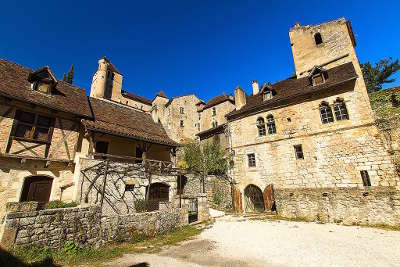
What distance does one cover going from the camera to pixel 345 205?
35.2 ft

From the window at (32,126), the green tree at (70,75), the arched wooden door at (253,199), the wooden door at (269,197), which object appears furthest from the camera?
the green tree at (70,75)

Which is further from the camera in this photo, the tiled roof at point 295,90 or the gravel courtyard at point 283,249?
the tiled roof at point 295,90

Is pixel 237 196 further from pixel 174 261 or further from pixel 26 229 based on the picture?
pixel 26 229

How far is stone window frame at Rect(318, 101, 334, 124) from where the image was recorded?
13.6 m

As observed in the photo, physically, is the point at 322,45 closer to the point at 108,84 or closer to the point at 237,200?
the point at 237,200

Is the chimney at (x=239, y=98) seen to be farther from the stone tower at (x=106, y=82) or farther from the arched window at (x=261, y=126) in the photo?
the stone tower at (x=106, y=82)

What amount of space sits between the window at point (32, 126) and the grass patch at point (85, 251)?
7.09m

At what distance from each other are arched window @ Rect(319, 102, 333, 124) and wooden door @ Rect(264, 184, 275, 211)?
6346 millimetres

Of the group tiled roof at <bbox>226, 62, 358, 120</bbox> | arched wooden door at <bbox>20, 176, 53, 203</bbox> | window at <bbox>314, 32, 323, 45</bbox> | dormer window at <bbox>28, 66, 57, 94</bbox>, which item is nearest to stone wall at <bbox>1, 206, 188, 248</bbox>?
arched wooden door at <bbox>20, 176, 53, 203</bbox>

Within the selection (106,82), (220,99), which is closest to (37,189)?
(220,99)

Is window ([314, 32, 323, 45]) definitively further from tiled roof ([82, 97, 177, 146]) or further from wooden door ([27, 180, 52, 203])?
wooden door ([27, 180, 52, 203])

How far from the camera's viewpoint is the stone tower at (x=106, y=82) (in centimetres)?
3611

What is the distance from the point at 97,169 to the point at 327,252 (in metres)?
11.2

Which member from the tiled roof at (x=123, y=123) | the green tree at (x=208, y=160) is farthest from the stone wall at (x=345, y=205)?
the tiled roof at (x=123, y=123)
